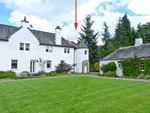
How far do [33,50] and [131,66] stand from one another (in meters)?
15.2

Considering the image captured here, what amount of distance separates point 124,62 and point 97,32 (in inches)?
848

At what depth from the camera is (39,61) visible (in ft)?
69.5

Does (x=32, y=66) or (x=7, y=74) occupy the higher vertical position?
(x=32, y=66)

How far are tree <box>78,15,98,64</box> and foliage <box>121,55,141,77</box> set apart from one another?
17.4 meters

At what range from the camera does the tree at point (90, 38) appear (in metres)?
35.6

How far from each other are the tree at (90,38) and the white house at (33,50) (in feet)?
33.1

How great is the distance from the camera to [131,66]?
1681 cm

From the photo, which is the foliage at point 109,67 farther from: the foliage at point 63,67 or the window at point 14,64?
the window at point 14,64

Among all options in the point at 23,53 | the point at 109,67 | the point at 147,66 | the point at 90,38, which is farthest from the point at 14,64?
the point at 90,38

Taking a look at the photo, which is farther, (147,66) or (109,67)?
(109,67)

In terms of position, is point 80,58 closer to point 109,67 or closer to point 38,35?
point 109,67

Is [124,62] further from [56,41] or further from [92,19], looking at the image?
[92,19]

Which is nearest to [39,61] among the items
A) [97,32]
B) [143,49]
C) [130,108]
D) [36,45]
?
[36,45]

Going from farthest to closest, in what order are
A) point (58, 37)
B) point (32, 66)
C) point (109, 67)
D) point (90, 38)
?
1. point (90, 38)
2. point (58, 37)
3. point (32, 66)
4. point (109, 67)
